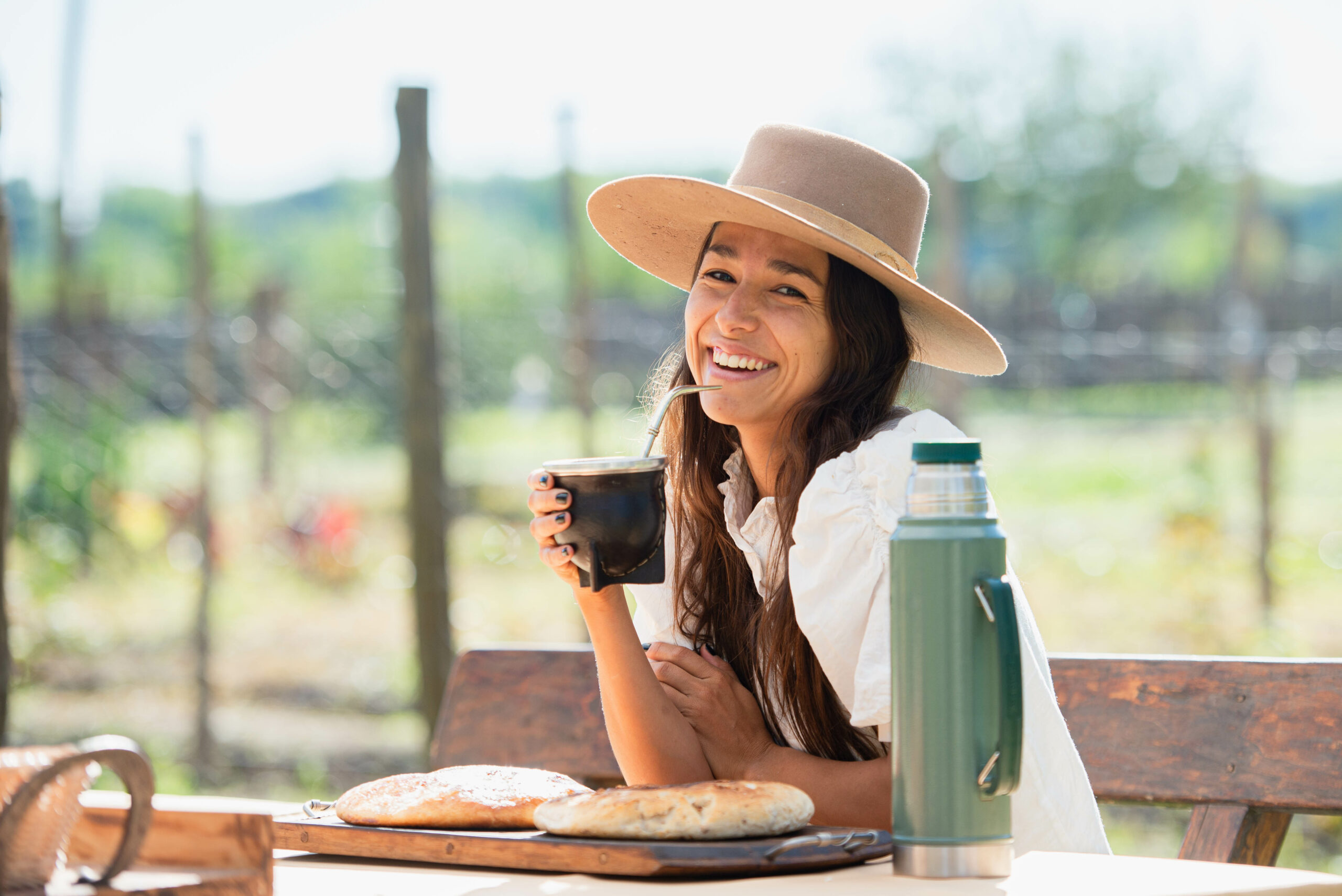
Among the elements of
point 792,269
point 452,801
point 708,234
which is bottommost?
point 452,801

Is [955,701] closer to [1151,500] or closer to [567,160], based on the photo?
[567,160]

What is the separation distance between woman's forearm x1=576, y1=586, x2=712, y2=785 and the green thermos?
71cm

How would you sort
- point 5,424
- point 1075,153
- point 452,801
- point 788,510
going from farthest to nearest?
point 1075,153 < point 5,424 < point 788,510 < point 452,801

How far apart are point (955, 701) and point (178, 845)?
26.4 inches

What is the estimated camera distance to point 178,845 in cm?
105

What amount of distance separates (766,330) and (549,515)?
73cm

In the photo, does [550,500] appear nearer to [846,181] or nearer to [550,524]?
[550,524]

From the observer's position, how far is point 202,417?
629cm

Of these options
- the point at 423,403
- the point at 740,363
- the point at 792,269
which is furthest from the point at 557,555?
the point at 423,403

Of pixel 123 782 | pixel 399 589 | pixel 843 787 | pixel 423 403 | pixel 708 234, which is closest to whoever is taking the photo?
pixel 123 782

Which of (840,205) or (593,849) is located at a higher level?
(840,205)

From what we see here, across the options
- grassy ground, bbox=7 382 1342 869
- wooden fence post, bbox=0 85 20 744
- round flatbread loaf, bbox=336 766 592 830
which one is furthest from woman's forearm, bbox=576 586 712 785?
grassy ground, bbox=7 382 1342 869

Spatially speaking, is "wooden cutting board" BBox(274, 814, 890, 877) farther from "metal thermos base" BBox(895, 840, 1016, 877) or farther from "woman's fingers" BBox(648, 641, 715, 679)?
"woman's fingers" BBox(648, 641, 715, 679)

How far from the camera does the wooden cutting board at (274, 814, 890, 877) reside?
1274 mm
